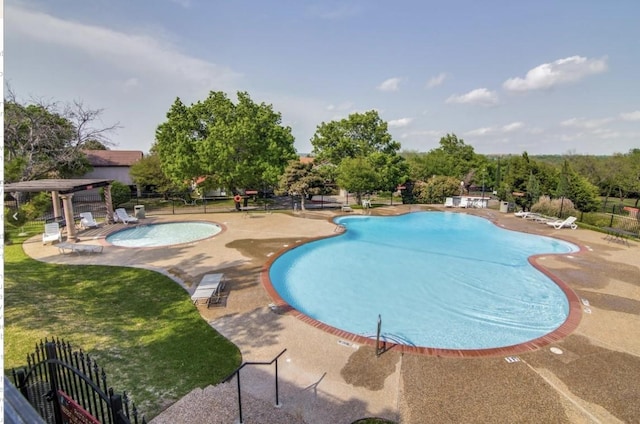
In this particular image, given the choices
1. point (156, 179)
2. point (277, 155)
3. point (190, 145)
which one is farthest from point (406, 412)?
point (156, 179)

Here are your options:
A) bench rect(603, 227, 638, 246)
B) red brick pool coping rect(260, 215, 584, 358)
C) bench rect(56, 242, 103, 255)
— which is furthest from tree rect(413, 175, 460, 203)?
bench rect(56, 242, 103, 255)

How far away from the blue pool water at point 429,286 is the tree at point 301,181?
6.35 meters

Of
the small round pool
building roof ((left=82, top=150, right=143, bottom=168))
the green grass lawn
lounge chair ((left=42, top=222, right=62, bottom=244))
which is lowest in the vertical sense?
the green grass lawn

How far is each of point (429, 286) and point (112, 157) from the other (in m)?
38.6

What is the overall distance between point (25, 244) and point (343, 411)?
1744cm

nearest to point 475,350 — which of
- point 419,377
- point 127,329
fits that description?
point 419,377

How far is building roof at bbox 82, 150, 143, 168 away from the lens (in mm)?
35456

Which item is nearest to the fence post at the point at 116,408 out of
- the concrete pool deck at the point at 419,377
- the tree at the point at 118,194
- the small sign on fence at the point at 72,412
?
the small sign on fence at the point at 72,412

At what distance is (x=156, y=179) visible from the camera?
2836 centimetres

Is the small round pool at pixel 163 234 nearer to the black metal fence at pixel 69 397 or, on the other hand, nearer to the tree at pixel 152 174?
the tree at pixel 152 174

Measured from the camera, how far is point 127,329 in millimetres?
7711

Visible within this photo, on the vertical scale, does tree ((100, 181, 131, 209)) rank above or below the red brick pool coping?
above

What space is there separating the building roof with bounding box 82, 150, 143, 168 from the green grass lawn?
2812 cm

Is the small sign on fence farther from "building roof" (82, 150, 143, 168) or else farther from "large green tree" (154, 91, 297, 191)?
"building roof" (82, 150, 143, 168)
